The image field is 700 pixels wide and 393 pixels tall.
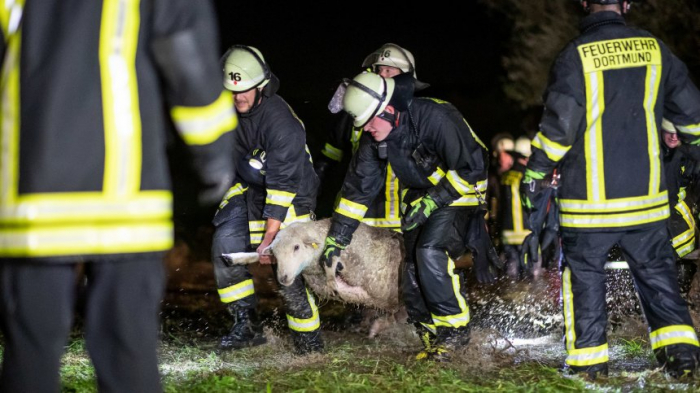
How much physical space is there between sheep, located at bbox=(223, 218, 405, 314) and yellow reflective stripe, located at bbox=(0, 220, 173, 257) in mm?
3432

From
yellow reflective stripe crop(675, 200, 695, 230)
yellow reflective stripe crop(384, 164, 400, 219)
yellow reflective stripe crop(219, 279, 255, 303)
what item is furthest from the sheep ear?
yellow reflective stripe crop(675, 200, 695, 230)

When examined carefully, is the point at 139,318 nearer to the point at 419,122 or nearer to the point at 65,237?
the point at 65,237

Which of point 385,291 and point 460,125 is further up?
point 460,125

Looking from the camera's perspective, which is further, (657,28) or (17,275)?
(657,28)

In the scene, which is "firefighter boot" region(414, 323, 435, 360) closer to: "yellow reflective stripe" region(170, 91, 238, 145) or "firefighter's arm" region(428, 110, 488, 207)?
"firefighter's arm" region(428, 110, 488, 207)

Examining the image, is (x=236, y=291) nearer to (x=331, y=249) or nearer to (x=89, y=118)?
(x=331, y=249)

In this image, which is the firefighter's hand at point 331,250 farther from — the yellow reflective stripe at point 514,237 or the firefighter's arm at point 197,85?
the yellow reflective stripe at point 514,237

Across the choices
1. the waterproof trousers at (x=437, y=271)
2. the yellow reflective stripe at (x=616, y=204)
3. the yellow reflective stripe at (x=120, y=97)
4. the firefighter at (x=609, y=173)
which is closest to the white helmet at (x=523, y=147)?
the waterproof trousers at (x=437, y=271)

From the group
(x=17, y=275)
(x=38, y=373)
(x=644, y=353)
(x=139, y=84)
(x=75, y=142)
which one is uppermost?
(x=139, y=84)


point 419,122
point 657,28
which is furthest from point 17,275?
point 657,28

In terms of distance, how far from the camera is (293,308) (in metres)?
6.30

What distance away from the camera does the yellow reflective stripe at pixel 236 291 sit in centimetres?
663

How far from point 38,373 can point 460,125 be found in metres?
4.00

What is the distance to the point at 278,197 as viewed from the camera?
6.20 m
